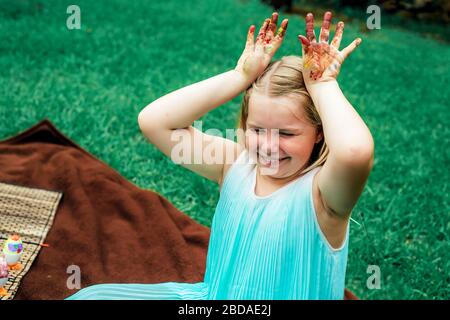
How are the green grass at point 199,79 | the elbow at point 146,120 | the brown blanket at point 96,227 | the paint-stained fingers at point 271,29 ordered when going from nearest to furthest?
the paint-stained fingers at point 271,29, the elbow at point 146,120, the brown blanket at point 96,227, the green grass at point 199,79

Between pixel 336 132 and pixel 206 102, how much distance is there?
0.58 meters

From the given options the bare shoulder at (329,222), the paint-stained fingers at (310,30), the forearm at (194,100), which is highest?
the paint-stained fingers at (310,30)

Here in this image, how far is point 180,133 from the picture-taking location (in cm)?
210

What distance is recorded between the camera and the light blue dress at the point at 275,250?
1.81 meters

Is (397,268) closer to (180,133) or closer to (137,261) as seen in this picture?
(137,261)

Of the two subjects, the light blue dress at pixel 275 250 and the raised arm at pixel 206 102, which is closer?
the light blue dress at pixel 275 250

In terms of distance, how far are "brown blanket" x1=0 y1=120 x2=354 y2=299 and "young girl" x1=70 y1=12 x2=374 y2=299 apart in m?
0.84

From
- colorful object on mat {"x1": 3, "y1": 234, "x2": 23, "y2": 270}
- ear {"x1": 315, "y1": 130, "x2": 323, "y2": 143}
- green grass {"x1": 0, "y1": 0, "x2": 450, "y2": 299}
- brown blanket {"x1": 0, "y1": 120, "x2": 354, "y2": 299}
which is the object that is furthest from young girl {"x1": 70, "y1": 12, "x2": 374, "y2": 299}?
green grass {"x1": 0, "y1": 0, "x2": 450, "y2": 299}

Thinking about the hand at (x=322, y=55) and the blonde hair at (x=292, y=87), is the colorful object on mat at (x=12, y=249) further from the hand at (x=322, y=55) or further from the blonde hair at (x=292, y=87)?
the hand at (x=322, y=55)

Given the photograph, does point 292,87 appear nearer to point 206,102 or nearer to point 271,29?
point 271,29

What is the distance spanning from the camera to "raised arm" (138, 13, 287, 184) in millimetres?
1954

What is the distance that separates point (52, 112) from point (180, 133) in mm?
2820

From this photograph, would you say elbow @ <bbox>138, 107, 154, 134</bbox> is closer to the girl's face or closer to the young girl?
the young girl

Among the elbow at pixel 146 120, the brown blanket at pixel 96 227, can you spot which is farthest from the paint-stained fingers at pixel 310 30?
the brown blanket at pixel 96 227
